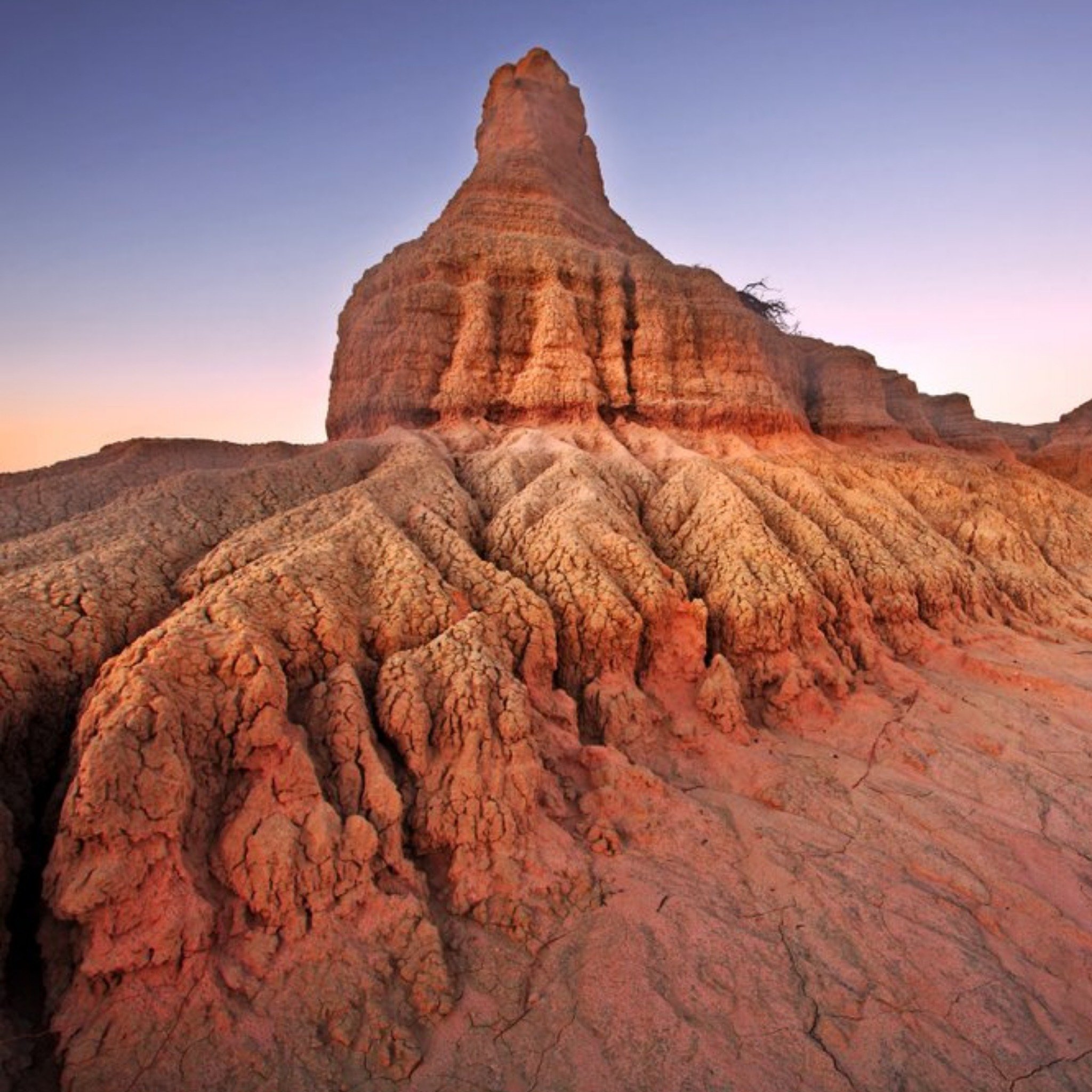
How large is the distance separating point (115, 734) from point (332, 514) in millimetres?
4021

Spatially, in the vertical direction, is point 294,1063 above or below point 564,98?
below

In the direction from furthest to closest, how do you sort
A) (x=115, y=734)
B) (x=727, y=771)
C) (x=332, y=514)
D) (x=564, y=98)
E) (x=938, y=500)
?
(x=564, y=98)
(x=938, y=500)
(x=332, y=514)
(x=727, y=771)
(x=115, y=734)

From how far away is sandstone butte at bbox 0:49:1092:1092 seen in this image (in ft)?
12.2

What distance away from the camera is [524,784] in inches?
200

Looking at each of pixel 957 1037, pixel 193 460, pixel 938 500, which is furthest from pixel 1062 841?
pixel 193 460

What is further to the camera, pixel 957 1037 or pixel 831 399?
pixel 831 399

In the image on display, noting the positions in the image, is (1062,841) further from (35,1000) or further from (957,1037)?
(35,1000)

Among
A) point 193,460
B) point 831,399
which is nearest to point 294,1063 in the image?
point 193,460

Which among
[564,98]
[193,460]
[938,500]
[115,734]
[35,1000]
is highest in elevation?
[564,98]

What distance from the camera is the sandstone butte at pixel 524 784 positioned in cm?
371

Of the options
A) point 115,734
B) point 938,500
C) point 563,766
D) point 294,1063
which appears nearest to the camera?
point 294,1063

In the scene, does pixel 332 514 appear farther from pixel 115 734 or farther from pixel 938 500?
pixel 938 500

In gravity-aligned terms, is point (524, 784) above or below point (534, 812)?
above

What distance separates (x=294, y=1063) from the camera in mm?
3492
